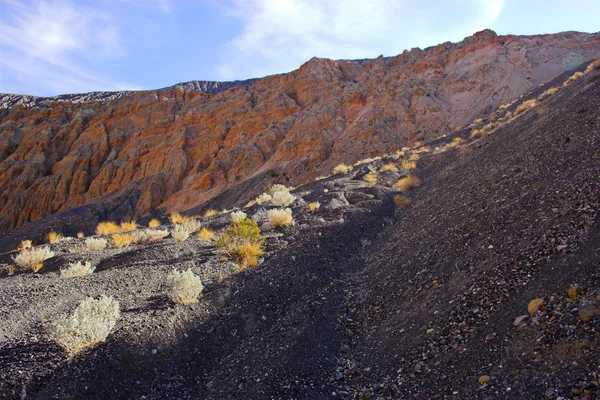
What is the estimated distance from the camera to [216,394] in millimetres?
5293

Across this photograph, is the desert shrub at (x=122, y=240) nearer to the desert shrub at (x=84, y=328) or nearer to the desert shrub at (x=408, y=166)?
the desert shrub at (x=84, y=328)

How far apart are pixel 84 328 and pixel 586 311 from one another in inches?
252

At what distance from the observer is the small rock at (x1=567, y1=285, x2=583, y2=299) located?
13.3 ft

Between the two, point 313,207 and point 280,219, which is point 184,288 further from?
point 313,207

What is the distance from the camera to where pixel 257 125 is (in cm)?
5631

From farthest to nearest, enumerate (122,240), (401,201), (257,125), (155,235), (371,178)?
(257,125) → (371,178) → (401,201) → (155,235) → (122,240)

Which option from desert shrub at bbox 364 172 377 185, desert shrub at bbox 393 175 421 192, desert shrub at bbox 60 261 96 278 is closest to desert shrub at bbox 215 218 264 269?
desert shrub at bbox 60 261 96 278

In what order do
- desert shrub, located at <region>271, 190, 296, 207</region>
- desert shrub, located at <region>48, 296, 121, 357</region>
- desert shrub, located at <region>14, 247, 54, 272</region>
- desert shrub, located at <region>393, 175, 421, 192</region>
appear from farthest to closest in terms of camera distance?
desert shrub, located at <region>393, 175, 421, 192</region> < desert shrub, located at <region>271, 190, 296, 207</region> < desert shrub, located at <region>14, 247, 54, 272</region> < desert shrub, located at <region>48, 296, 121, 357</region>

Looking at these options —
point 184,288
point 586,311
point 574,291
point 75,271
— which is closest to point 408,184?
point 184,288

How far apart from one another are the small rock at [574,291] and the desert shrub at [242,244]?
22.7ft

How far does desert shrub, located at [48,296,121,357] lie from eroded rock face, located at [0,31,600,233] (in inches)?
1255

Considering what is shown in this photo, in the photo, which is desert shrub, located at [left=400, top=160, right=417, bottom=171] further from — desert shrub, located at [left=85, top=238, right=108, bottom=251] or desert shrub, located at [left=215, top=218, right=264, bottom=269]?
desert shrub, located at [left=85, top=238, right=108, bottom=251]

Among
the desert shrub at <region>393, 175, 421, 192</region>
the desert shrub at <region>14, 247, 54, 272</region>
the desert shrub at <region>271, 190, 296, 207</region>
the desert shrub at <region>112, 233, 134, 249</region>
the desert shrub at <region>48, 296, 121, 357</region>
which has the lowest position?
the desert shrub at <region>393, 175, 421, 192</region>

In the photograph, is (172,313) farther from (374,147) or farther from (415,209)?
(374,147)
